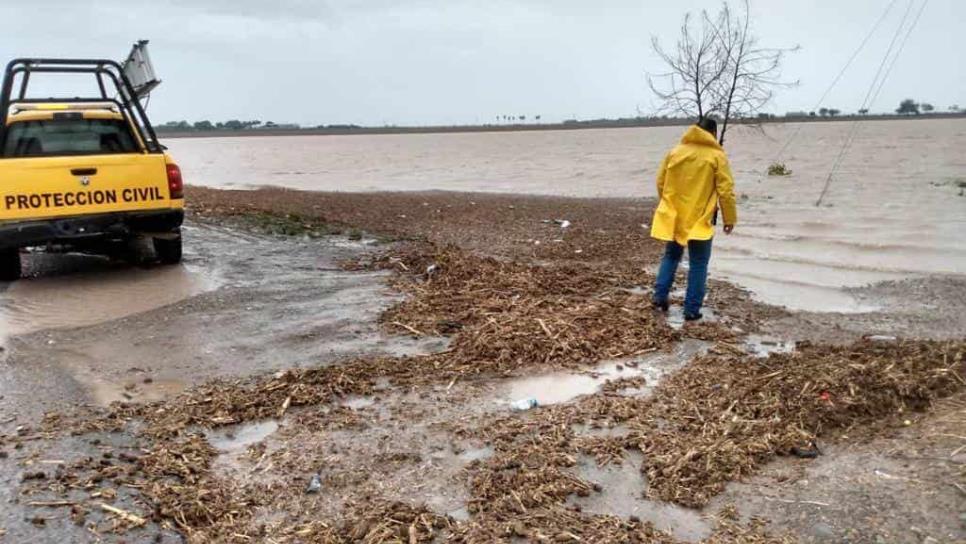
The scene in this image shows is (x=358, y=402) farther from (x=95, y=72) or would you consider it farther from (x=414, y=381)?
(x=95, y=72)

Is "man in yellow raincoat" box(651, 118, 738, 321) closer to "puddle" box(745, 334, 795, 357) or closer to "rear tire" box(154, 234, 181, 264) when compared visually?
"puddle" box(745, 334, 795, 357)

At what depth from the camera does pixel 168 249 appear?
933 cm

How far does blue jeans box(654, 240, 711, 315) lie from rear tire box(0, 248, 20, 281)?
23.4ft

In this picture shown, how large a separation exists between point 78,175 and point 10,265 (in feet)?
5.06

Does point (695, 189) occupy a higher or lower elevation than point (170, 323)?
higher

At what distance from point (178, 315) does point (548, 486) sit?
15.8 feet

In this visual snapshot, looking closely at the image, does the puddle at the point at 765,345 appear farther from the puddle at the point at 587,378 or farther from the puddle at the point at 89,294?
the puddle at the point at 89,294

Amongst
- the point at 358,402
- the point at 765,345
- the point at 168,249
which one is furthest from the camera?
the point at 168,249

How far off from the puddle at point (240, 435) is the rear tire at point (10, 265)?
17.7 ft

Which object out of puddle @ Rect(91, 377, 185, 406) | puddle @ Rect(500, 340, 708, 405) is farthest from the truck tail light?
puddle @ Rect(500, 340, 708, 405)

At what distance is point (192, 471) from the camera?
3.98 metres

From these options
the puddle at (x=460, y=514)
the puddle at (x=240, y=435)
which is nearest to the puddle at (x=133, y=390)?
the puddle at (x=240, y=435)

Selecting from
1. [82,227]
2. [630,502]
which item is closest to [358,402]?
[630,502]

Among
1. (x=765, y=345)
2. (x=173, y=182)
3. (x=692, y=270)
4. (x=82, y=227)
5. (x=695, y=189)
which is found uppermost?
(x=695, y=189)
